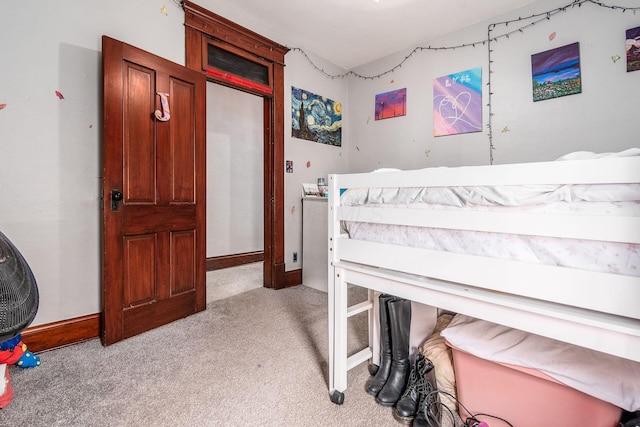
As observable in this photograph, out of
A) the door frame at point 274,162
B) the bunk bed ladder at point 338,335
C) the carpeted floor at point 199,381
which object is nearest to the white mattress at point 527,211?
the bunk bed ladder at point 338,335

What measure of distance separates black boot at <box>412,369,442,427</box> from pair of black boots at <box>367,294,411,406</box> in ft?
0.39

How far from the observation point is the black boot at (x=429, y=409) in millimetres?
1136

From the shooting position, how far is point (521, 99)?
253cm

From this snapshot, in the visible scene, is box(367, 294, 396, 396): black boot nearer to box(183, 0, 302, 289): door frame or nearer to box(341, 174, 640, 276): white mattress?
box(341, 174, 640, 276): white mattress

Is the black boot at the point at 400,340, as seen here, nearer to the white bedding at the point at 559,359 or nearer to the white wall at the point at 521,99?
the white bedding at the point at 559,359

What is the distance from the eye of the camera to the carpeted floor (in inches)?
48.4

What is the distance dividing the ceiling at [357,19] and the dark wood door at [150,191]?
0.90 metres

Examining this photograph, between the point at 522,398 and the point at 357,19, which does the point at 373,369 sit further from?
the point at 357,19

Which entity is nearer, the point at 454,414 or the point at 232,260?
the point at 454,414

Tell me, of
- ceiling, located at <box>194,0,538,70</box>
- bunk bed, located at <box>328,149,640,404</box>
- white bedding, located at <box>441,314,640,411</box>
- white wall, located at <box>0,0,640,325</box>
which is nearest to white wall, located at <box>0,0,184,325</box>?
white wall, located at <box>0,0,640,325</box>

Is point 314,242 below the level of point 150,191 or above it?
below

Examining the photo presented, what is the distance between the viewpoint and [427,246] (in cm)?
105

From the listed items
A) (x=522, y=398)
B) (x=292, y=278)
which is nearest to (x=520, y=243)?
(x=522, y=398)

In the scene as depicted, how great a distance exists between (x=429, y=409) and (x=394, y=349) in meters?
0.27
